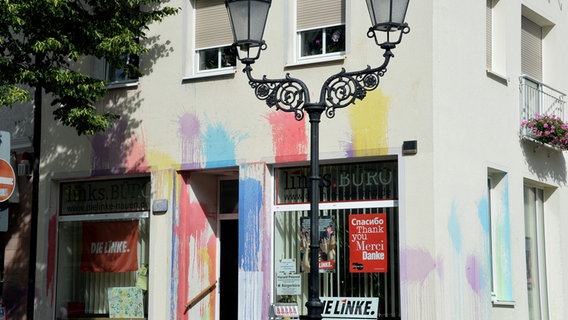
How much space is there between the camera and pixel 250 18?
10.4m

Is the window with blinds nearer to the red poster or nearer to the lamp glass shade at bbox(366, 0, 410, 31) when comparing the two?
the red poster

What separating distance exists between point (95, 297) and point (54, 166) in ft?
7.67

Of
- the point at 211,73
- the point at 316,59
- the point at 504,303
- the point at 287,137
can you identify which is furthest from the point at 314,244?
the point at 211,73

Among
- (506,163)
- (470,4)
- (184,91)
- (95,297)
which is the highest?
(470,4)

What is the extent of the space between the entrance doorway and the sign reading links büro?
1278mm

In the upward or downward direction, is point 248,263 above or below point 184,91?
below

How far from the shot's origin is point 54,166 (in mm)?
17656

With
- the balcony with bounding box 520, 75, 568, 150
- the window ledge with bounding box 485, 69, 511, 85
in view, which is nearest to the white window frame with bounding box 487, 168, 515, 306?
the balcony with bounding box 520, 75, 568, 150

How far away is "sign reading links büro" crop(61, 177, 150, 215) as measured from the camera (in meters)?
16.9

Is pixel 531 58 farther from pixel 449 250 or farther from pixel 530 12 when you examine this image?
pixel 449 250

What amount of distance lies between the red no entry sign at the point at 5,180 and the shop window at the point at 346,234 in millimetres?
4799

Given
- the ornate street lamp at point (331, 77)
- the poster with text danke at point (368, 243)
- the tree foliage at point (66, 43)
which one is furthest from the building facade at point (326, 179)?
the ornate street lamp at point (331, 77)

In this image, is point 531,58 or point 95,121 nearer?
point 95,121

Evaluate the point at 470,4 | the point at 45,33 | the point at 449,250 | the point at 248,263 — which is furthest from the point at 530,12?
the point at 45,33
